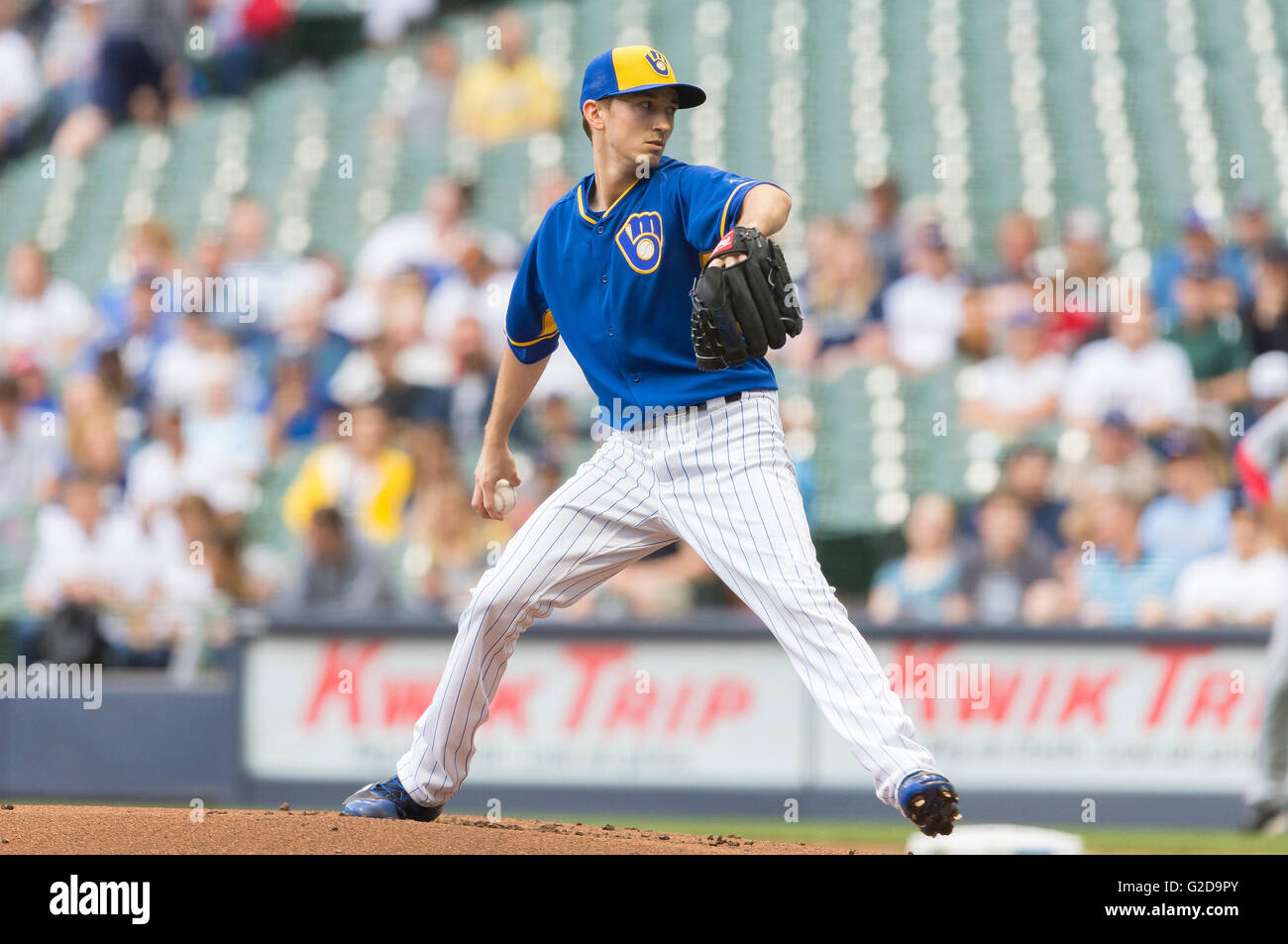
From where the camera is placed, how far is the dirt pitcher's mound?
395 cm

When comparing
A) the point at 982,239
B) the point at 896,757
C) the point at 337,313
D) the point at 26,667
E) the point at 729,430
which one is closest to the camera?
the point at 896,757

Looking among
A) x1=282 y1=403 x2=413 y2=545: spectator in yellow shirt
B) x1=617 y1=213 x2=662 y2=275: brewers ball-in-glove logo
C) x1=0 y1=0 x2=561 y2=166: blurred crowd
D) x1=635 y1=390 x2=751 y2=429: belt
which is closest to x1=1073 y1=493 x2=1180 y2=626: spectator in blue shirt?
x1=282 y1=403 x2=413 y2=545: spectator in yellow shirt

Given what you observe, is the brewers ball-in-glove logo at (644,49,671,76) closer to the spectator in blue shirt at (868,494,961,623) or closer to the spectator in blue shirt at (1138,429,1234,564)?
the spectator in blue shirt at (868,494,961,623)

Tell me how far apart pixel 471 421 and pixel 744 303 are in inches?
204

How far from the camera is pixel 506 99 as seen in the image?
463 inches

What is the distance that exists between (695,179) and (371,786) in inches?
71.4

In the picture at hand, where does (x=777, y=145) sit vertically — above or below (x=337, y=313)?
above

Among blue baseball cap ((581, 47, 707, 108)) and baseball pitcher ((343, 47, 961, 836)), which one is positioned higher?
blue baseball cap ((581, 47, 707, 108))

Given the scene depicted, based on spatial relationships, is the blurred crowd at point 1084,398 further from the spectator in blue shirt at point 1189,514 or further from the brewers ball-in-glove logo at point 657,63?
the brewers ball-in-glove logo at point 657,63

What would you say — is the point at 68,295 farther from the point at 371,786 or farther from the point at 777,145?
the point at 371,786

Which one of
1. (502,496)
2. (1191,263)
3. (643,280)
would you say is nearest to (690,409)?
(643,280)

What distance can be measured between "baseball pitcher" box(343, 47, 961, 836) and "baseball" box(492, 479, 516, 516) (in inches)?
9.0

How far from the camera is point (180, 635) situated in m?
8.01

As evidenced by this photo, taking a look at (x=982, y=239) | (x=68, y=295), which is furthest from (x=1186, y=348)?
(x=68, y=295)
